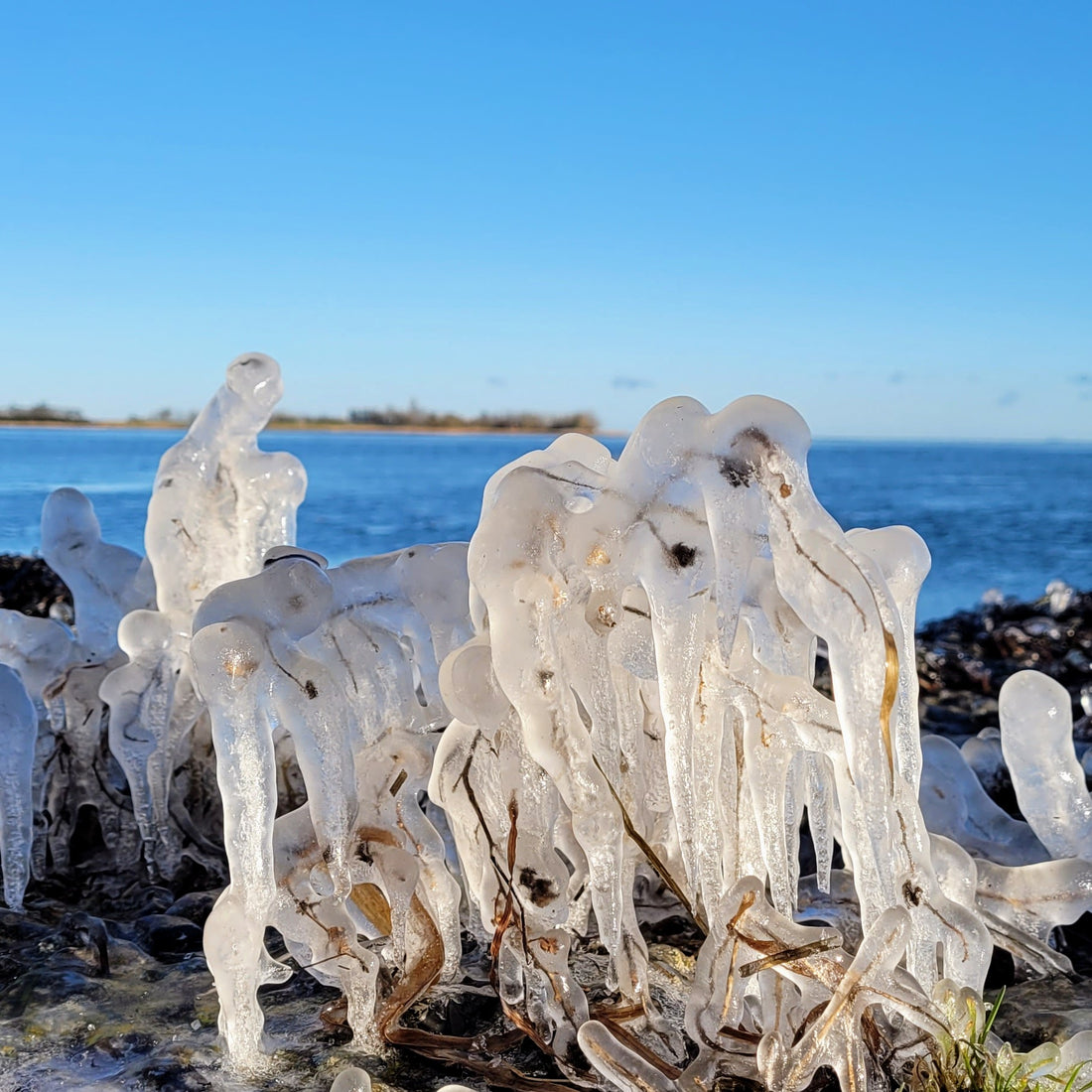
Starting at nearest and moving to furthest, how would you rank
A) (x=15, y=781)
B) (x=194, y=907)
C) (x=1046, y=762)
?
1. (x=1046, y=762)
2. (x=15, y=781)
3. (x=194, y=907)

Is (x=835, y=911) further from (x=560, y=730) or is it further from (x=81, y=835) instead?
(x=81, y=835)

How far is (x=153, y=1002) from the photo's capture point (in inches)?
112

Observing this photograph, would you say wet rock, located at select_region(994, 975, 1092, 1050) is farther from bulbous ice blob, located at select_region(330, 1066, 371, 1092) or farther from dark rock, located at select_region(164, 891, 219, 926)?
dark rock, located at select_region(164, 891, 219, 926)

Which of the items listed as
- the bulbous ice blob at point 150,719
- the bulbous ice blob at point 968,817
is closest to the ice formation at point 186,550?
the bulbous ice blob at point 150,719

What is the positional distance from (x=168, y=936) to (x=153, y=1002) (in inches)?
16.5

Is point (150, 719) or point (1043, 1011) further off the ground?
point (150, 719)

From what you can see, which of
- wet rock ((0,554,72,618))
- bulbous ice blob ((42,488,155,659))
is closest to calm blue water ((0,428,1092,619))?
wet rock ((0,554,72,618))

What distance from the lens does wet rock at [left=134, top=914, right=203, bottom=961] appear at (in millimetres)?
3197

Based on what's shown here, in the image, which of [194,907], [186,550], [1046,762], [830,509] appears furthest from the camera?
[830,509]

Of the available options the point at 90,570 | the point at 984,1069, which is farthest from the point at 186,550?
the point at 984,1069

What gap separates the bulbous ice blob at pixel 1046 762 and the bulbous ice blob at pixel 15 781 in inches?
109

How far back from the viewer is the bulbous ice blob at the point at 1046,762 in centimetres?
307

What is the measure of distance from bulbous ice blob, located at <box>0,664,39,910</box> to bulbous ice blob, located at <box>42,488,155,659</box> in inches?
44.7

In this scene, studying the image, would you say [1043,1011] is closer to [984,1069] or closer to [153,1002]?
[984,1069]
